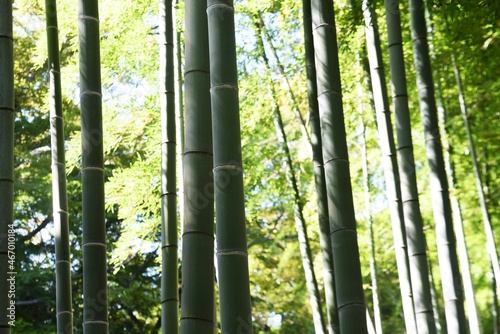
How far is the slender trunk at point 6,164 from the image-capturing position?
10.2ft

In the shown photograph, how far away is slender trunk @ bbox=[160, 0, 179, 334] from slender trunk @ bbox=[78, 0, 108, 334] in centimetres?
45

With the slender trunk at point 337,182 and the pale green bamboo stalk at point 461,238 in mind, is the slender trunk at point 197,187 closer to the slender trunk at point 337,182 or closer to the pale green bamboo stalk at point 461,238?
the slender trunk at point 337,182

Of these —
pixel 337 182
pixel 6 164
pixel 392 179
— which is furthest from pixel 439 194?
pixel 6 164

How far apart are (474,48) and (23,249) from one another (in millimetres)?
7376

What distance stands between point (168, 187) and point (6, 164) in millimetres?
1274

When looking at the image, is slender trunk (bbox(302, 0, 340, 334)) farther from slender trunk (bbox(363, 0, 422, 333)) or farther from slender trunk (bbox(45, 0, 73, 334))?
slender trunk (bbox(45, 0, 73, 334))

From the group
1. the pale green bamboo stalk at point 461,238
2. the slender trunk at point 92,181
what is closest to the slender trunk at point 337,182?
the slender trunk at point 92,181

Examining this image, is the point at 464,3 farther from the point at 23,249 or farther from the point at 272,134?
the point at 23,249

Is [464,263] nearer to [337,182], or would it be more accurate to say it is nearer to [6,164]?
[337,182]

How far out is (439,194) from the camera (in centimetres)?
479

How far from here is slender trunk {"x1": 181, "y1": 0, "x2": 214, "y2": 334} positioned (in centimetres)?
299

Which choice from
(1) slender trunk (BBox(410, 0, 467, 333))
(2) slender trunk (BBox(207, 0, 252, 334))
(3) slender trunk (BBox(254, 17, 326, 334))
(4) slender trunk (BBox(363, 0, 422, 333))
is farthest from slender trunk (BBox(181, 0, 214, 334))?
(3) slender trunk (BBox(254, 17, 326, 334))

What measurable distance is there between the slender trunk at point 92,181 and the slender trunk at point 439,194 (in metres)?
2.06

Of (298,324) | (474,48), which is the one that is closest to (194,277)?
(474,48)
